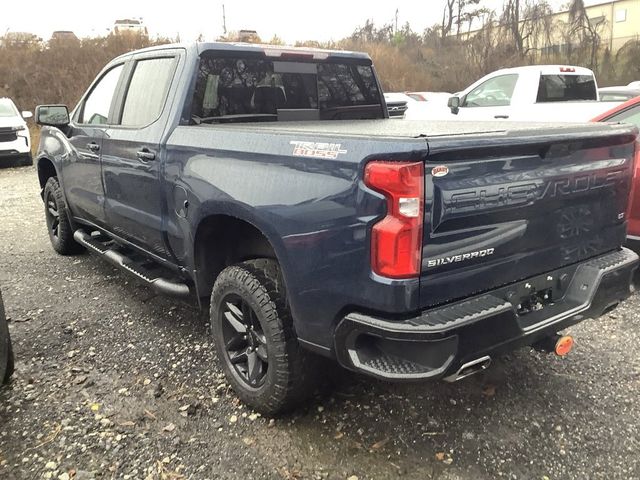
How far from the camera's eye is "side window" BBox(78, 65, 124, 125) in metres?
4.26

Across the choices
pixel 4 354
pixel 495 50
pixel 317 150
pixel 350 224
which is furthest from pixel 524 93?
pixel 495 50

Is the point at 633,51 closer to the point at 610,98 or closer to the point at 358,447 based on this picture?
the point at 610,98

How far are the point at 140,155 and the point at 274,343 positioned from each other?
157cm

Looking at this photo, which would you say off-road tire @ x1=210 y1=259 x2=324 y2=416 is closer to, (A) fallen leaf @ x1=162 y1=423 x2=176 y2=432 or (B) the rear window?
(A) fallen leaf @ x1=162 y1=423 x2=176 y2=432

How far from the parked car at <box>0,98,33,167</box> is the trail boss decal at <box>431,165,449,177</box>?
13.2m

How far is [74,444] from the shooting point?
271 cm

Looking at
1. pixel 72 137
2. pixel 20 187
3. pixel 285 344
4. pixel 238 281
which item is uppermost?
pixel 72 137

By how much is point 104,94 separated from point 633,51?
3061 cm

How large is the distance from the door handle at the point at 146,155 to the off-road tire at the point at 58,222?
214cm

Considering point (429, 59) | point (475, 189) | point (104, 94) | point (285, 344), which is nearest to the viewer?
point (475, 189)

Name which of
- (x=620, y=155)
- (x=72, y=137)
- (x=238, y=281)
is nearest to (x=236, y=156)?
(x=238, y=281)

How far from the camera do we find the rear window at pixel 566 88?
8719 mm

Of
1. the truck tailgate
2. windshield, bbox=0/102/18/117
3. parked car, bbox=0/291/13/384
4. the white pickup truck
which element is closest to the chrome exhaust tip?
the truck tailgate

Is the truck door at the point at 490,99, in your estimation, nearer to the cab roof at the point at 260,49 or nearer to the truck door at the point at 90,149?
the cab roof at the point at 260,49
